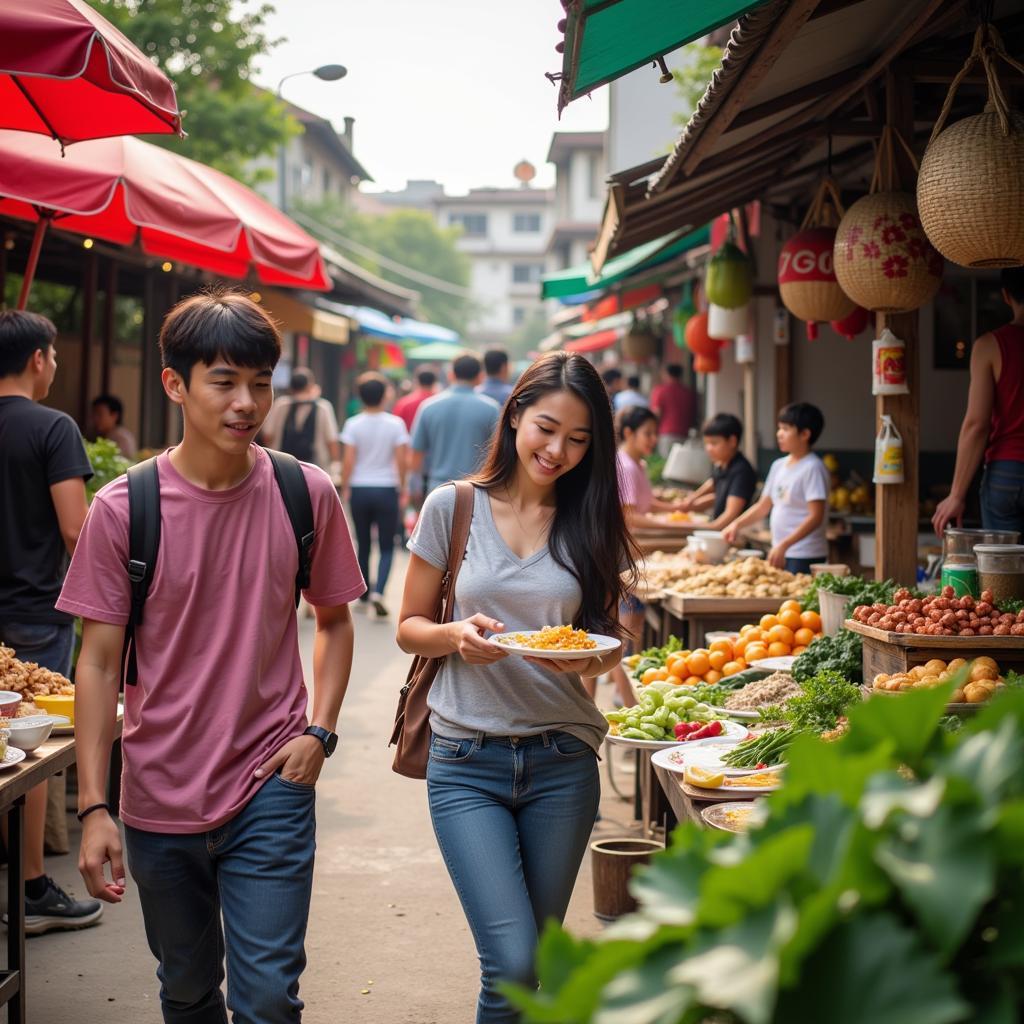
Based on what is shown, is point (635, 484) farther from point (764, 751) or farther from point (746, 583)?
point (764, 751)

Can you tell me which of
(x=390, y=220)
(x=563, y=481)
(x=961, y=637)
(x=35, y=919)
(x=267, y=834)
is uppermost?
(x=390, y=220)

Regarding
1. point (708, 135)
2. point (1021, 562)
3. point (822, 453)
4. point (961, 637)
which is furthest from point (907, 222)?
point (822, 453)

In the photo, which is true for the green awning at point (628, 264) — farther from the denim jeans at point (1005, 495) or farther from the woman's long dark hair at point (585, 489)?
the woman's long dark hair at point (585, 489)

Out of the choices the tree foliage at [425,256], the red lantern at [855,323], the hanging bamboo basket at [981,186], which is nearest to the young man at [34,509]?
the hanging bamboo basket at [981,186]

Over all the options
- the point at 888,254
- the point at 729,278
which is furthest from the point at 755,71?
the point at 729,278

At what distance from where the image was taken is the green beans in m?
4.28

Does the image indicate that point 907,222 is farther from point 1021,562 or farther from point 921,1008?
point 921,1008

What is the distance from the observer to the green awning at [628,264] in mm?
12414

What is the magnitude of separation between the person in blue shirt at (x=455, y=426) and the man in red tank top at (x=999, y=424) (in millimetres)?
5169

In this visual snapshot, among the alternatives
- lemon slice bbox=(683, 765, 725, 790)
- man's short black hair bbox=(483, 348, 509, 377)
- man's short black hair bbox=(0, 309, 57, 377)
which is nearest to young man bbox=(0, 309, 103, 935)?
man's short black hair bbox=(0, 309, 57, 377)

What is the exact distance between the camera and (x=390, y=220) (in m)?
58.2

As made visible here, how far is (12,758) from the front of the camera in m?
3.82

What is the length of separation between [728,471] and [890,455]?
4184 millimetres

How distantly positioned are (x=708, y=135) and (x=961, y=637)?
2.62 metres
